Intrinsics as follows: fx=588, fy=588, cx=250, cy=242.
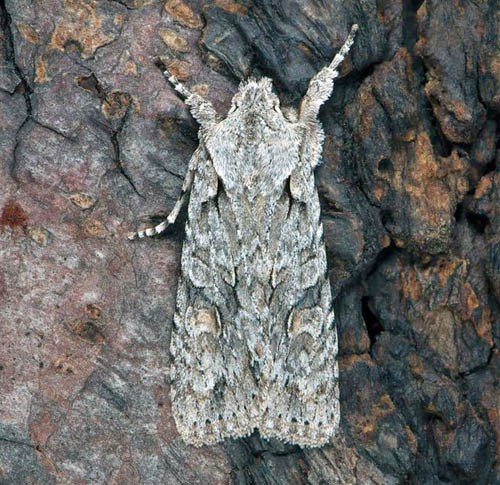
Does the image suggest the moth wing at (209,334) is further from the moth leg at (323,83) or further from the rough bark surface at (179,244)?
the moth leg at (323,83)

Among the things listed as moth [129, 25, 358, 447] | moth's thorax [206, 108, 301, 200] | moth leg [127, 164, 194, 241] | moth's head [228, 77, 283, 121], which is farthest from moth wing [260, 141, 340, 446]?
moth leg [127, 164, 194, 241]

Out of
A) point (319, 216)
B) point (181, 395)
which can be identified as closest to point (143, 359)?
point (181, 395)

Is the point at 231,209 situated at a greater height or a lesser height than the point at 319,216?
lesser

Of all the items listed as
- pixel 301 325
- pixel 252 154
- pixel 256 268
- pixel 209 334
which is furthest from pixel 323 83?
pixel 209 334

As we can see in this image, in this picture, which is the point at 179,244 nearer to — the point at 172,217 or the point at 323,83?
the point at 172,217

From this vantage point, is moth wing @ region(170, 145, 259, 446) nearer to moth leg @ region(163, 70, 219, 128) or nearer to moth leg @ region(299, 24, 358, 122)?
moth leg @ region(163, 70, 219, 128)

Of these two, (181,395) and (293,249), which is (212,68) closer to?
(293,249)
